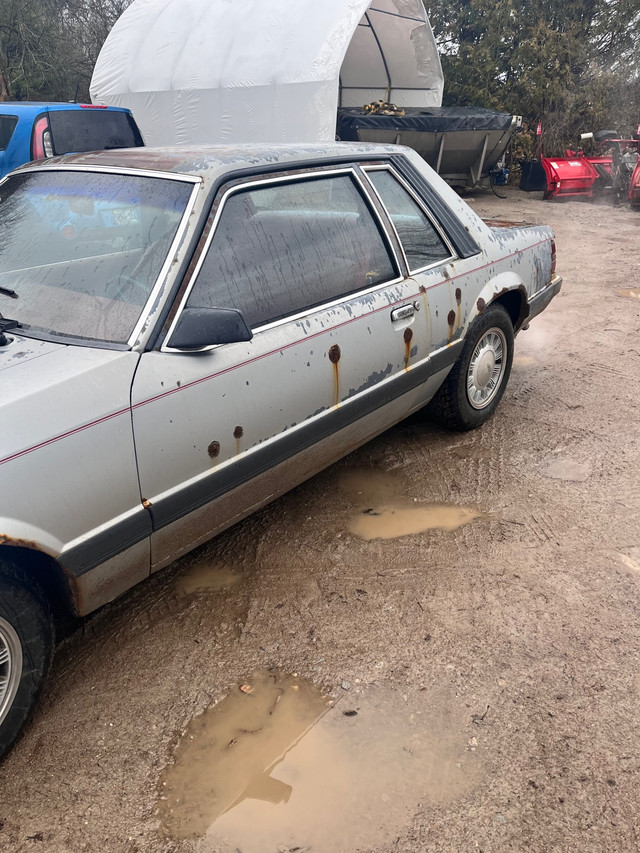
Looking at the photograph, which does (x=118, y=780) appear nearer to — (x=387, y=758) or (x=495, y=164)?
(x=387, y=758)

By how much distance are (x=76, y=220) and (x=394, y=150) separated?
5.63 ft

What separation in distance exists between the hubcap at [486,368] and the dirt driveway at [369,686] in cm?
52

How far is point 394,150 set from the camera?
12.0 feet

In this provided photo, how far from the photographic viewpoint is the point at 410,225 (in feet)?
11.6

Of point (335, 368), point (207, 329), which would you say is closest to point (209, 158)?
point (207, 329)

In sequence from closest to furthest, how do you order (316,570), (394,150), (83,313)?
(83,313), (316,570), (394,150)

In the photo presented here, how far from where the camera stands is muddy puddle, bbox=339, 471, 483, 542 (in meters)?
3.37

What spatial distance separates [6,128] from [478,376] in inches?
261

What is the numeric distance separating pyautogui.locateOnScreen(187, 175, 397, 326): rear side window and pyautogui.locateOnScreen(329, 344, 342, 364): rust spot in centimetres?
20

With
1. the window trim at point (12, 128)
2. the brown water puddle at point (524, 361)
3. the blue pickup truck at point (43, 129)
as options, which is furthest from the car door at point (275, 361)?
the window trim at point (12, 128)

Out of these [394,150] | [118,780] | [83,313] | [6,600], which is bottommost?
[118,780]

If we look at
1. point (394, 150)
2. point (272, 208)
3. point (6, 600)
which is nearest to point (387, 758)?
point (6, 600)

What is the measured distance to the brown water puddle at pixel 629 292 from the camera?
7270 mm

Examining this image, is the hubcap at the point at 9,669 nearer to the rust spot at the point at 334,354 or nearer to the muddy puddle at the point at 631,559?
the rust spot at the point at 334,354
